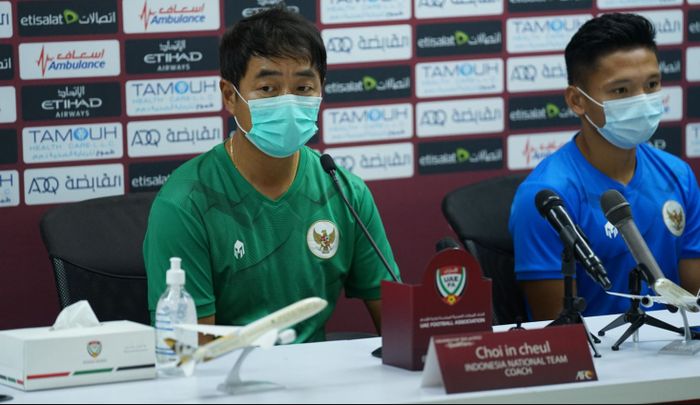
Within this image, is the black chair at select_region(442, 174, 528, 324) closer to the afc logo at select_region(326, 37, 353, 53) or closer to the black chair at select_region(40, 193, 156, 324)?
the afc logo at select_region(326, 37, 353, 53)

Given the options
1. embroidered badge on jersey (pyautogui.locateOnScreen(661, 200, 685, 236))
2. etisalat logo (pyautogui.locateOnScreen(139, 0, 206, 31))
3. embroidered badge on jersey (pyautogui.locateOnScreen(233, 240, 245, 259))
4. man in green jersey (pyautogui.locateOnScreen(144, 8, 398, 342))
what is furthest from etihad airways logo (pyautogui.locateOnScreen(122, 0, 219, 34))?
embroidered badge on jersey (pyautogui.locateOnScreen(661, 200, 685, 236))

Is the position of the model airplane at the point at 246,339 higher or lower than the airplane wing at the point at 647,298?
higher

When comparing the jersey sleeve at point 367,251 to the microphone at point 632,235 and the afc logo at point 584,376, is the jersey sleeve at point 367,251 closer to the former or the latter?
the microphone at point 632,235

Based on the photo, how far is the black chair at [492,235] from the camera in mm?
3512

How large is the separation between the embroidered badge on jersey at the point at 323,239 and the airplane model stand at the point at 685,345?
2.96ft

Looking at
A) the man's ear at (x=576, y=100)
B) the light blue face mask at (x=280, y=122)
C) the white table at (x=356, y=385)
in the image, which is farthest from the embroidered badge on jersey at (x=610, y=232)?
A: the light blue face mask at (x=280, y=122)

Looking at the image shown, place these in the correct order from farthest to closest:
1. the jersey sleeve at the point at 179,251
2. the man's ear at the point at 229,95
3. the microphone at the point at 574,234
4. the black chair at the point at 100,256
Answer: the black chair at the point at 100,256
the man's ear at the point at 229,95
the jersey sleeve at the point at 179,251
the microphone at the point at 574,234

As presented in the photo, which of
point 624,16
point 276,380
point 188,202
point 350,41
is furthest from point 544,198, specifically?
point 350,41

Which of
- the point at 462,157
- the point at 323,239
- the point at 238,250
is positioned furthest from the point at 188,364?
the point at 462,157

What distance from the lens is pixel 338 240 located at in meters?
3.12

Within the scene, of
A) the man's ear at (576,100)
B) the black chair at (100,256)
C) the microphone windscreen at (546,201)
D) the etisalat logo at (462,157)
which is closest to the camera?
the microphone windscreen at (546,201)

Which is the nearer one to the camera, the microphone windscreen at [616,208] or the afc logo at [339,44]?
the microphone windscreen at [616,208]

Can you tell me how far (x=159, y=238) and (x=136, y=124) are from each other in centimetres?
104

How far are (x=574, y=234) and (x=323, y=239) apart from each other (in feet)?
2.66
